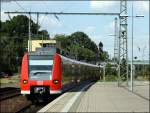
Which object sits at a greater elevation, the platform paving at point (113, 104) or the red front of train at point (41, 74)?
the red front of train at point (41, 74)

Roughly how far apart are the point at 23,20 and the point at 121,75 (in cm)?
5267

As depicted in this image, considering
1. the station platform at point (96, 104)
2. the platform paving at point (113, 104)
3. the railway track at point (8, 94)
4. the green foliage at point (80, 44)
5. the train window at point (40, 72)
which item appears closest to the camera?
the station platform at point (96, 104)

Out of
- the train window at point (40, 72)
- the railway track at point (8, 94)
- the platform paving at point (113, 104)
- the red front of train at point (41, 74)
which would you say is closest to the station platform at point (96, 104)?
the platform paving at point (113, 104)

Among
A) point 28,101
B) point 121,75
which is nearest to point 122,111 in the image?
point 28,101

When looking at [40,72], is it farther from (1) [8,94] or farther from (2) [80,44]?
(2) [80,44]

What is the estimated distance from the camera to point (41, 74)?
91.5ft

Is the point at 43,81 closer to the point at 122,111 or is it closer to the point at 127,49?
the point at 122,111

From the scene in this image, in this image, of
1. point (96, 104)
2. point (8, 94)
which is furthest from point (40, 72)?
point (8, 94)

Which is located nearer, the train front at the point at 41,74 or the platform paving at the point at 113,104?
the platform paving at the point at 113,104

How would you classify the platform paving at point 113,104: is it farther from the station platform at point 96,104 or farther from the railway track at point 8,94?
the railway track at point 8,94

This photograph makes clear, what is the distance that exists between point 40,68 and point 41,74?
0.35 meters

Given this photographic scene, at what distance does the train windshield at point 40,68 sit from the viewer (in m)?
27.8

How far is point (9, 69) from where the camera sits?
4018 inches

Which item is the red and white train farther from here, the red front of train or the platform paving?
the platform paving
